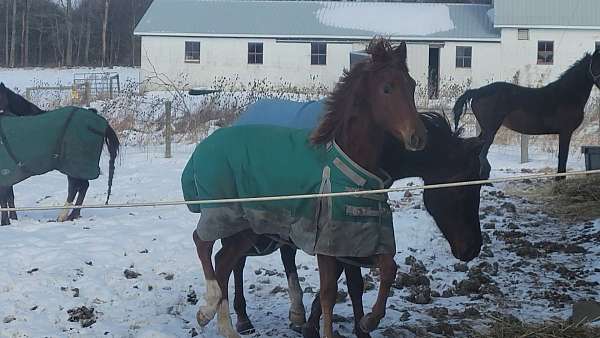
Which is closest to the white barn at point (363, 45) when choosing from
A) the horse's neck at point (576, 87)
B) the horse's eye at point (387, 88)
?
the horse's neck at point (576, 87)

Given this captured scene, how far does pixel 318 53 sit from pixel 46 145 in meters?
25.2

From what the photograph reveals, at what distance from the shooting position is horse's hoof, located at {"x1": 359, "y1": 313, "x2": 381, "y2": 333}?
4199 millimetres

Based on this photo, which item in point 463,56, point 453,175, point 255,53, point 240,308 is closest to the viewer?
point 453,175

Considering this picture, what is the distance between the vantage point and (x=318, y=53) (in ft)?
108

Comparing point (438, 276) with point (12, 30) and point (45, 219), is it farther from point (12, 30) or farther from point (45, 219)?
point (12, 30)

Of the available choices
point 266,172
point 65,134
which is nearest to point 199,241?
point 266,172

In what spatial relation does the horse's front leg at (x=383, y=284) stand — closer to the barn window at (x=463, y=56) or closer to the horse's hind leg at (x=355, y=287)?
the horse's hind leg at (x=355, y=287)

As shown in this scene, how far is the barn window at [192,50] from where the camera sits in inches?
1300

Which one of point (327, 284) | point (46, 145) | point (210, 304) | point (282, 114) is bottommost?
point (210, 304)

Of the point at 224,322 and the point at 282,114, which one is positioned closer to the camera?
the point at 224,322

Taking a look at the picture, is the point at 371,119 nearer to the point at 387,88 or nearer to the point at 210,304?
the point at 387,88

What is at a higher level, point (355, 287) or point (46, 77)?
point (46, 77)

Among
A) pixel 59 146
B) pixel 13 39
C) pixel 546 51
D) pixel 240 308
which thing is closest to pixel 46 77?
pixel 13 39

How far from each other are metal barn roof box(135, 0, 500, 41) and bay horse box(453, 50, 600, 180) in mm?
21442
